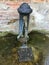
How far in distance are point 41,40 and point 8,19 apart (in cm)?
56

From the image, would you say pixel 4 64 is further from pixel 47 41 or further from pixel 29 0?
pixel 29 0

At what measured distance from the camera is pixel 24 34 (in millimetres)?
2824

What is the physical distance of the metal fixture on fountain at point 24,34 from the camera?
2.54 metres

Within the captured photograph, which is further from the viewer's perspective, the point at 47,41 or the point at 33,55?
the point at 47,41

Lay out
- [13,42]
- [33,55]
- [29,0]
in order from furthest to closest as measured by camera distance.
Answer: [29,0] → [13,42] → [33,55]

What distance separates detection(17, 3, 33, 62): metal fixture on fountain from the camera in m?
2.54

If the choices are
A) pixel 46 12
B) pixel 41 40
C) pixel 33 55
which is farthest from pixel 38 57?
pixel 46 12

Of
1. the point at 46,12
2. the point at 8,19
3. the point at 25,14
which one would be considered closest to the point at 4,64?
the point at 25,14

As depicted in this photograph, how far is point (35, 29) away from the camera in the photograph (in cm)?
307

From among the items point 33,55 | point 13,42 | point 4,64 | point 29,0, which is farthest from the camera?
point 29,0

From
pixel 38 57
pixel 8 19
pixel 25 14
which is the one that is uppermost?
pixel 25 14

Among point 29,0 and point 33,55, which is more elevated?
point 29,0

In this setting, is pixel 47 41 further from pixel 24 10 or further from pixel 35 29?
pixel 24 10

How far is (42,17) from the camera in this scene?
3.05 metres
